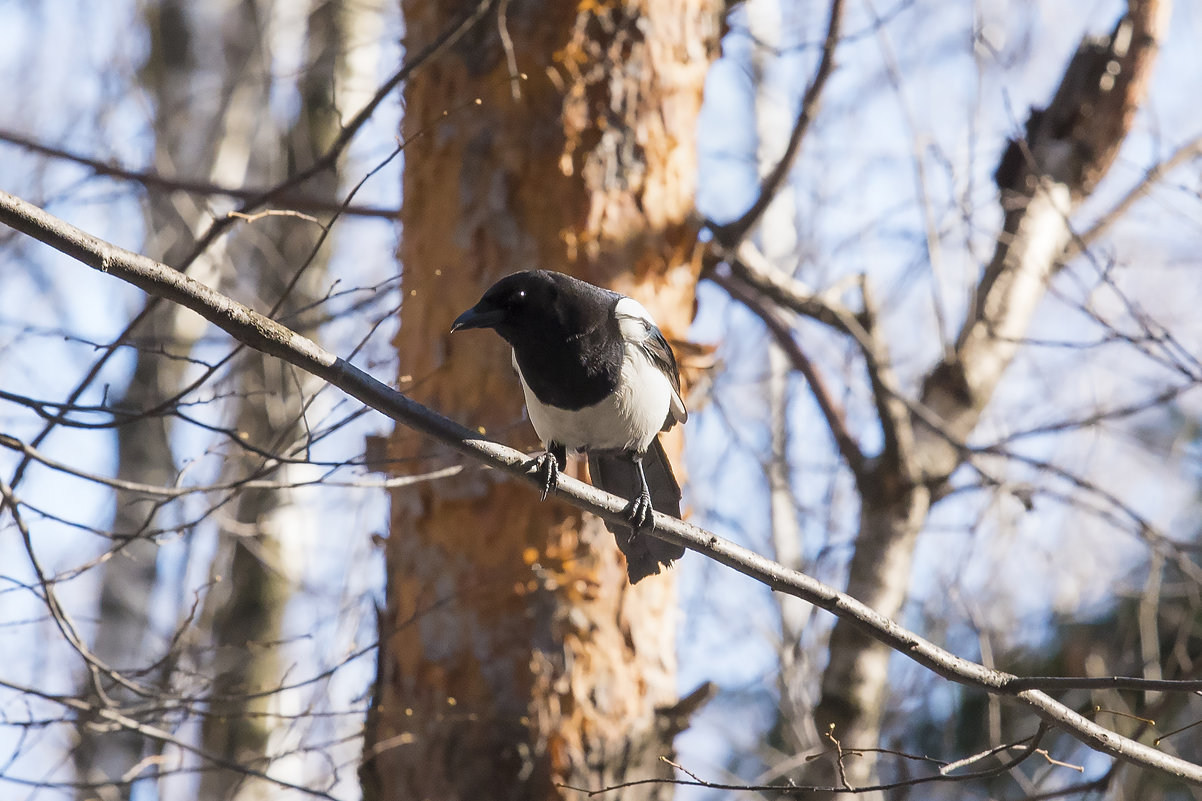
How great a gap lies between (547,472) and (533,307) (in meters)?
0.69

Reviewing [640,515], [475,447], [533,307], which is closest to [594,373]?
[533,307]

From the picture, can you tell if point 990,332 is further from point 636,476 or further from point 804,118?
point 636,476

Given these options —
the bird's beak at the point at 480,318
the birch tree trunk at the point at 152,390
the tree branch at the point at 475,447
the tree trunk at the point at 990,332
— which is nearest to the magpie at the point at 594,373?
the bird's beak at the point at 480,318

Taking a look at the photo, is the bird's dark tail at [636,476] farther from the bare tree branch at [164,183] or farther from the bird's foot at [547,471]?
the bare tree branch at [164,183]

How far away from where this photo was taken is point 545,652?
3.44 metres

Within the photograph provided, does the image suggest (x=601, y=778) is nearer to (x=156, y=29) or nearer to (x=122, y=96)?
(x=122, y=96)

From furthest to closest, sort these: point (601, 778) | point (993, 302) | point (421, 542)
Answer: point (993, 302) < point (421, 542) < point (601, 778)

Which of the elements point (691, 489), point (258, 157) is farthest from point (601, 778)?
point (258, 157)

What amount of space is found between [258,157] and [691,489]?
14.8ft

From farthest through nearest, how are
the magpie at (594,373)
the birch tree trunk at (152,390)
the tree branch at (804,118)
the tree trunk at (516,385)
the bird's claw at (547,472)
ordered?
the birch tree trunk at (152,390) < the tree branch at (804,118) < the tree trunk at (516,385) < the magpie at (594,373) < the bird's claw at (547,472)

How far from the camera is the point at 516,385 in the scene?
3.73 metres

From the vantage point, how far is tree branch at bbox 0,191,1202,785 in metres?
1.86

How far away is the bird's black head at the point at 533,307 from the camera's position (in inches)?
119

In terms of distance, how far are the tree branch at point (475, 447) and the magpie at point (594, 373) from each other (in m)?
0.58
